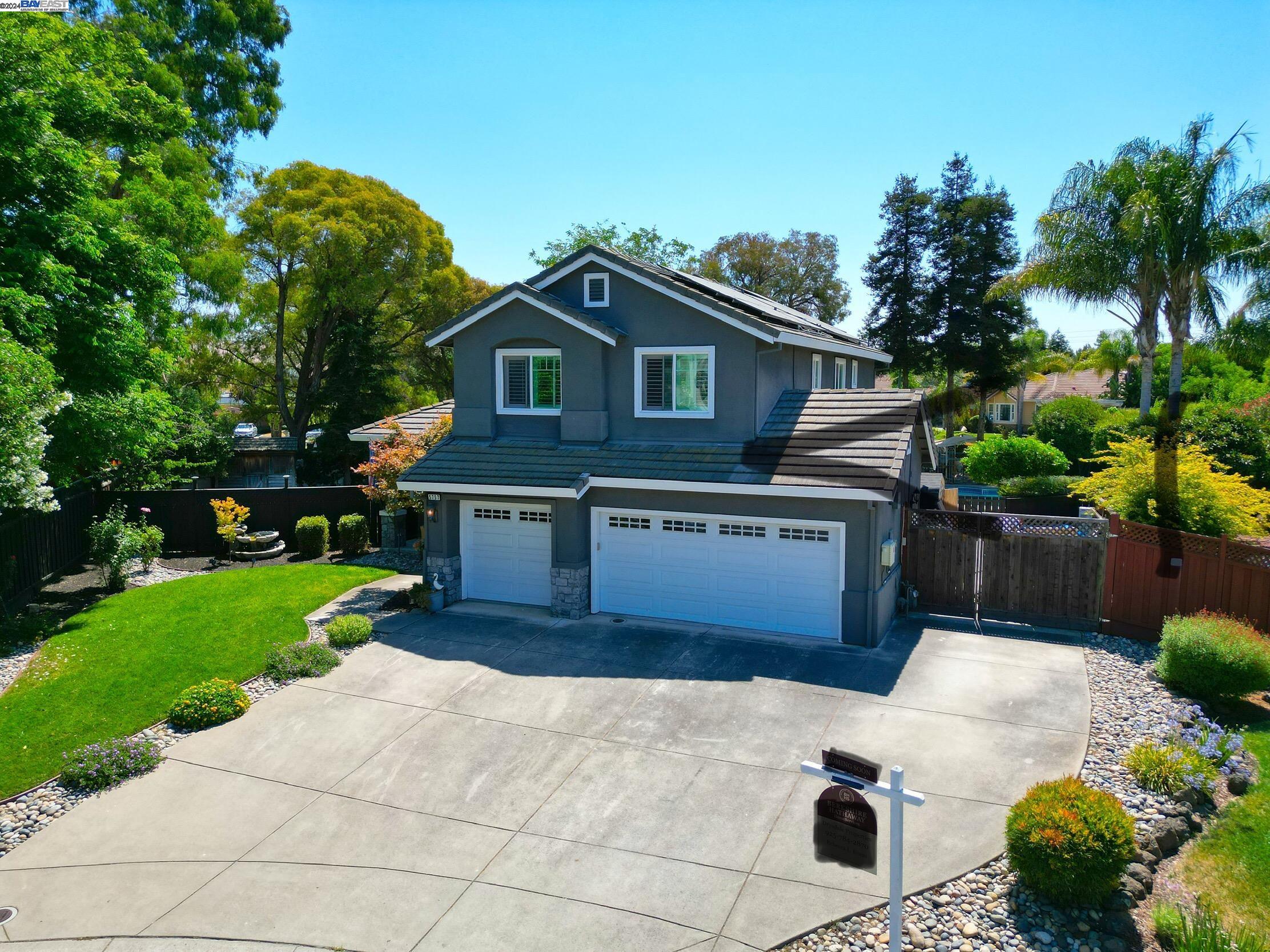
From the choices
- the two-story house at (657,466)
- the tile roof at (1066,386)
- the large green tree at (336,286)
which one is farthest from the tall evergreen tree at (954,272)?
the two-story house at (657,466)

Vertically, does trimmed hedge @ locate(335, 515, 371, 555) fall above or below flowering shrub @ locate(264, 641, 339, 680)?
above

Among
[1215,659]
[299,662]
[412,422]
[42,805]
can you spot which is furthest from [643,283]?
[42,805]

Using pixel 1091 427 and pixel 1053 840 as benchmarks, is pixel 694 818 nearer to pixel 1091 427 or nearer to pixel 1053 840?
pixel 1053 840

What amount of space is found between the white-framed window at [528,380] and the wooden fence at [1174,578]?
34.8 feet

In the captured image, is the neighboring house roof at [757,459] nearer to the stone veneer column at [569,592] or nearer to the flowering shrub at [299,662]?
the stone veneer column at [569,592]

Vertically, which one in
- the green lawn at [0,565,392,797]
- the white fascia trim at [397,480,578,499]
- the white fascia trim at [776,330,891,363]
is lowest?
the green lawn at [0,565,392,797]

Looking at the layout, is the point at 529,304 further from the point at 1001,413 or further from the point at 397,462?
the point at 1001,413

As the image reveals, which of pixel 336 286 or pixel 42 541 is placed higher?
pixel 336 286

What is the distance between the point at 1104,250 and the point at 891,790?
85.8 feet

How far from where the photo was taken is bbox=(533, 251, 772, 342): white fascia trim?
45.0 ft

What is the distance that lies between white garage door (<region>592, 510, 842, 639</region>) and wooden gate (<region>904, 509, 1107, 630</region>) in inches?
104

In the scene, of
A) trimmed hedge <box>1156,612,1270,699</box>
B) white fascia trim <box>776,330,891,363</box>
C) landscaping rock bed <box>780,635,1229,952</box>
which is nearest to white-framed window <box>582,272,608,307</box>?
white fascia trim <box>776,330,891,363</box>

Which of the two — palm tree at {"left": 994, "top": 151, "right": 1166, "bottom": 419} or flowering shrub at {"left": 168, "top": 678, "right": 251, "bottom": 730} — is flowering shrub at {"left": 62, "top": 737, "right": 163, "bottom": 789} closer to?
flowering shrub at {"left": 168, "top": 678, "right": 251, "bottom": 730}

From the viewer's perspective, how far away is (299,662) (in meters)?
12.1
